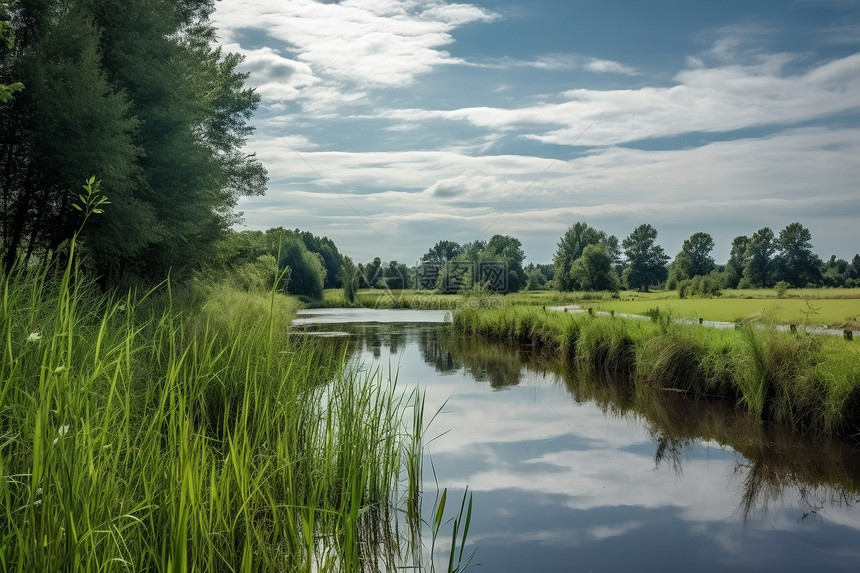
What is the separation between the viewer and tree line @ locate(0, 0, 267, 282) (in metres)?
11.9

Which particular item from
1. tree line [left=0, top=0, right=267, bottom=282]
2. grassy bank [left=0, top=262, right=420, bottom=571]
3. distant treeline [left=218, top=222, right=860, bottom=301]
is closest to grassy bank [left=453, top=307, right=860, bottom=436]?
grassy bank [left=0, top=262, right=420, bottom=571]

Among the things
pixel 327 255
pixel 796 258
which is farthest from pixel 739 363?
pixel 327 255

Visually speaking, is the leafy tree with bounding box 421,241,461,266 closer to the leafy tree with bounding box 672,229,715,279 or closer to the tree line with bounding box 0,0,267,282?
the leafy tree with bounding box 672,229,715,279

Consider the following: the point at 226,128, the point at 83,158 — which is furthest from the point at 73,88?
the point at 226,128

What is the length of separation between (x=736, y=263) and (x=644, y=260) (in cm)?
2056

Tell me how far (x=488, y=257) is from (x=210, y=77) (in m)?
45.6

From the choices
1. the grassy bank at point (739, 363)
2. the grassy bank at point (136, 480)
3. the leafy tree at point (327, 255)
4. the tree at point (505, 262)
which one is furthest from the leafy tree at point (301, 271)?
the grassy bank at point (136, 480)

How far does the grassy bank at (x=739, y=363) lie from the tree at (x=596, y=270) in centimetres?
5524

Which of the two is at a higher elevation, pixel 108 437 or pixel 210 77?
pixel 210 77

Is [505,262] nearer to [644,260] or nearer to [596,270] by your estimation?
[596,270]

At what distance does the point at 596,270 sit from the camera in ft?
236

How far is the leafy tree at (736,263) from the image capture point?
6191 cm

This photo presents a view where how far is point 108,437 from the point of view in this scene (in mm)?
3564

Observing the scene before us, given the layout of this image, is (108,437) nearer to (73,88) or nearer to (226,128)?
(73,88)
